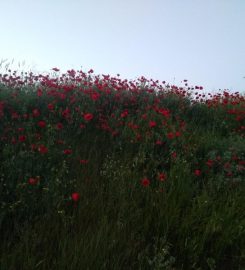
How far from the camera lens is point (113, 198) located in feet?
9.77

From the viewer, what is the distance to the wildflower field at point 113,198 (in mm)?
2311

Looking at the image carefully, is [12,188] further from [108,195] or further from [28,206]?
[108,195]

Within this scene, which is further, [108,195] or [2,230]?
[108,195]

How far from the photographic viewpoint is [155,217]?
2797 mm

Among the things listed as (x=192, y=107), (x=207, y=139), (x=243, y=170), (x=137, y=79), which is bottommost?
(x=243, y=170)

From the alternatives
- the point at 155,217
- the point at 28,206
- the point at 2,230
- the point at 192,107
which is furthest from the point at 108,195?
the point at 192,107

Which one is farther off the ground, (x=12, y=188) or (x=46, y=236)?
(x=12, y=188)

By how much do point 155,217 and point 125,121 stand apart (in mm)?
2267

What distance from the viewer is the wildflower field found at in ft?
7.58

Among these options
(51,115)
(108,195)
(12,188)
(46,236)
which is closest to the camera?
(46,236)

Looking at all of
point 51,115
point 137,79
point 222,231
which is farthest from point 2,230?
point 137,79

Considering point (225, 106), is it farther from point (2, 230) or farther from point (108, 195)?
point (2, 230)

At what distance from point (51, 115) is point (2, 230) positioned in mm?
2313

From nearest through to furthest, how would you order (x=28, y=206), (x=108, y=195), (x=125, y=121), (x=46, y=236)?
(x=46, y=236)
(x=28, y=206)
(x=108, y=195)
(x=125, y=121)
